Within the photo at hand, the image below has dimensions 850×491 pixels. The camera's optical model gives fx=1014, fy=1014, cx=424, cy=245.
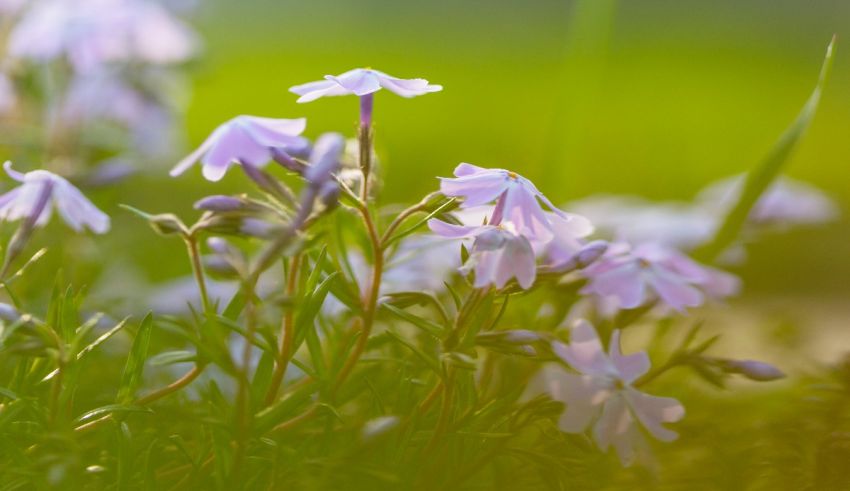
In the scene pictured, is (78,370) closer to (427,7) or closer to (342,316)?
(342,316)

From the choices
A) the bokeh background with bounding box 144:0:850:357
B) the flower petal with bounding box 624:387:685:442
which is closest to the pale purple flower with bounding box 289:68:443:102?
the flower petal with bounding box 624:387:685:442

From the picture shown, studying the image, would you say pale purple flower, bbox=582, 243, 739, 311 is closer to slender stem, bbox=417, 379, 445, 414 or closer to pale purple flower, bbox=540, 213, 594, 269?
pale purple flower, bbox=540, 213, 594, 269

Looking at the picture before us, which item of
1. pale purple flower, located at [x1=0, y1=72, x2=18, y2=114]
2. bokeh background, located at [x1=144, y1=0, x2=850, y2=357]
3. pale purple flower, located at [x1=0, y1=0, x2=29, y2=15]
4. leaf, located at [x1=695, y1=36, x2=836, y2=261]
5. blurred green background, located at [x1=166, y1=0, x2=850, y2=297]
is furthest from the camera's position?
blurred green background, located at [x1=166, y1=0, x2=850, y2=297]

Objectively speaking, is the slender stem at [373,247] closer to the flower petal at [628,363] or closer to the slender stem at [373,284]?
the slender stem at [373,284]

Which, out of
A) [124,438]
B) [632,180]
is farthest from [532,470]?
[632,180]

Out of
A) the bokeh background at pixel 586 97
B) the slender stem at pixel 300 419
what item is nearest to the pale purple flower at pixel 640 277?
the slender stem at pixel 300 419

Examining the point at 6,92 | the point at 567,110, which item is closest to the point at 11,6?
the point at 6,92
